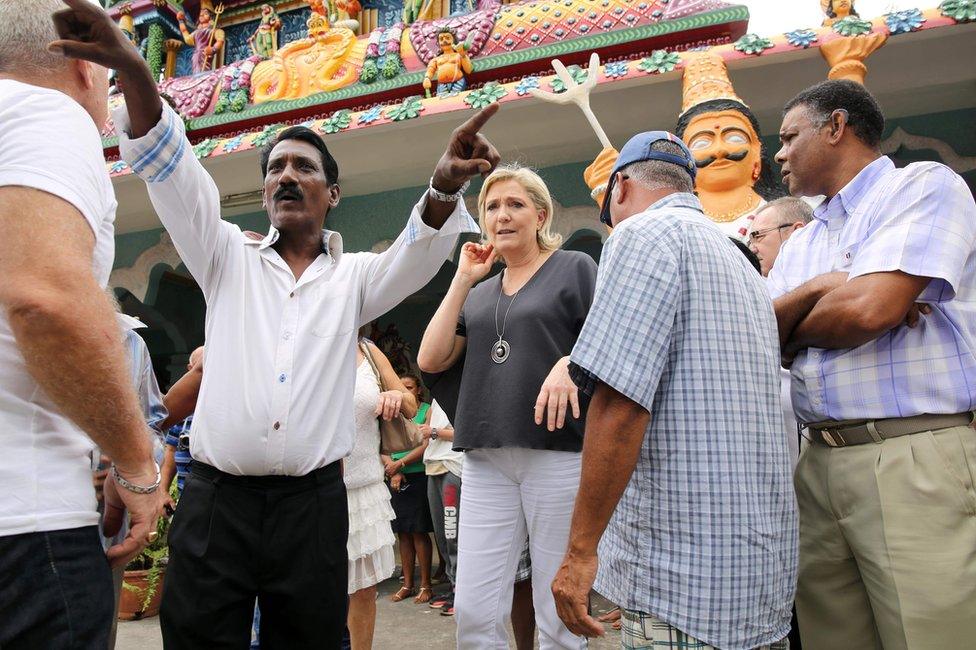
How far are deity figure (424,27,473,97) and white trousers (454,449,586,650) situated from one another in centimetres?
409

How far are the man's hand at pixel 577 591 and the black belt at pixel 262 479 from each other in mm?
694

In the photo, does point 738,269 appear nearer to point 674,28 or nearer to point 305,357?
point 305,357

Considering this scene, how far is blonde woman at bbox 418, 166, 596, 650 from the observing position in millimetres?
1972

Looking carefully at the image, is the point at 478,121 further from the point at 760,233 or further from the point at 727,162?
the point at 727,162

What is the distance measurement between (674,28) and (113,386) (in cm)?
494

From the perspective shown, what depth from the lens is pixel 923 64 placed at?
491 cm

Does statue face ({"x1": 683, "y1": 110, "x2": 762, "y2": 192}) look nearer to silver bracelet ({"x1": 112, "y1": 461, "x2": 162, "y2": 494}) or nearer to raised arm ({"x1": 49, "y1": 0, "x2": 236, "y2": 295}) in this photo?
raised arm ({"x1": 49, "y1": 0, "x2": 236, "y2": 295})

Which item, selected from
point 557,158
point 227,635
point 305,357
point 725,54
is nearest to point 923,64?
point 725,54

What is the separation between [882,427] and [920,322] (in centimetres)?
26

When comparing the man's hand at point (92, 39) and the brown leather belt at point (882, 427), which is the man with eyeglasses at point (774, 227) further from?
the man's hand at point (92, 39)

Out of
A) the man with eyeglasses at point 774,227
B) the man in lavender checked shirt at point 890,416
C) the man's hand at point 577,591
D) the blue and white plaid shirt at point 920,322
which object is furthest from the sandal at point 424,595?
the blue and white plaid shirt at point 920,322

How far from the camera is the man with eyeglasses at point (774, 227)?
2656 millimetres

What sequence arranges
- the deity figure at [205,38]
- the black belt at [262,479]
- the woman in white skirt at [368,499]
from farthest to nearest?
the deity figure at [205,38]
the woman in white skirt at [368,499]
the black belt at [262,479]

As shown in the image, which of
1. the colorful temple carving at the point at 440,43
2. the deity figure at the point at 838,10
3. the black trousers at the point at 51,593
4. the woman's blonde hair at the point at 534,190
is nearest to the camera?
the black trousers at the point at 51,593
